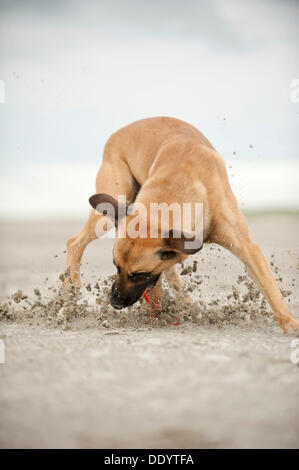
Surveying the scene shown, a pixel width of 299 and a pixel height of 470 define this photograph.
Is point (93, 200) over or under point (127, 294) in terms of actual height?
over

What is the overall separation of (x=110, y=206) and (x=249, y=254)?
1134 mm

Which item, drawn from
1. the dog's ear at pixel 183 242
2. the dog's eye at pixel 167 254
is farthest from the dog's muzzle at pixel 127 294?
the dog's ear at pixel 183 242

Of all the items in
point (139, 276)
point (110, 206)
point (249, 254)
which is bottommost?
point (139, 276)

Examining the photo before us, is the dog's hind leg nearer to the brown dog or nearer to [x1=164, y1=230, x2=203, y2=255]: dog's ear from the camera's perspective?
the brown dog

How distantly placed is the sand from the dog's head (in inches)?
12.6

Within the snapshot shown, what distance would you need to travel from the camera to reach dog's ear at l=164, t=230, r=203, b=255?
350 cm

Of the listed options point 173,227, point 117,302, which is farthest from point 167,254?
point 117,302

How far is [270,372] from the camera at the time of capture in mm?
2621

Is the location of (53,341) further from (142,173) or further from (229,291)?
(229,291)

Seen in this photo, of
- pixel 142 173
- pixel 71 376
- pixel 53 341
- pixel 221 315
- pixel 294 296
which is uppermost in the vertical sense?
pixel 142 173

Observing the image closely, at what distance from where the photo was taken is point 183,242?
3.51 metres

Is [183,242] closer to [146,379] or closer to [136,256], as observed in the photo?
[136,256]

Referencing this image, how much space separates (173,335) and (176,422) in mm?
1687
